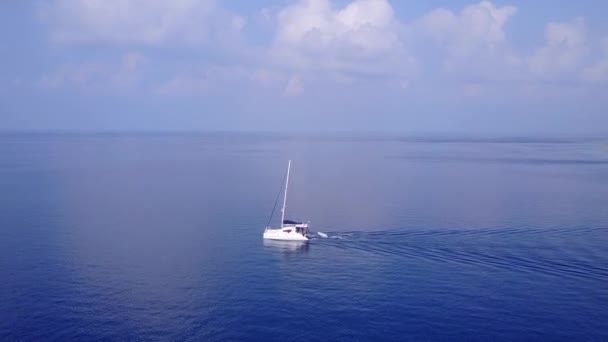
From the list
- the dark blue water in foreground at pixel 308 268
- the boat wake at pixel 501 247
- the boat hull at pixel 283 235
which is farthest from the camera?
the boat hull at pixel 283 235

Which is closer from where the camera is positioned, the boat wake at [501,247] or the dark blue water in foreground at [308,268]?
the dark blue water in foreground at [308,268]

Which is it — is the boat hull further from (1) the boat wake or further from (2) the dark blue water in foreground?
(1) the boat wake

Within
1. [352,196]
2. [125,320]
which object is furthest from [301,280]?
[352,196]

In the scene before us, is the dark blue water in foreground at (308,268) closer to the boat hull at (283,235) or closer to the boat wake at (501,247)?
the boat wake at (501,247)

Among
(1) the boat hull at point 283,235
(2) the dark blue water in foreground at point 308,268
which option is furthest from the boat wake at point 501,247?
(1) the boat hull at point 283,235

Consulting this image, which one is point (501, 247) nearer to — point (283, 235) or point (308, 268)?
point (308, 268)

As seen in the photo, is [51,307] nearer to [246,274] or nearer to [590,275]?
[246,274]
